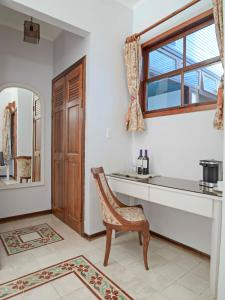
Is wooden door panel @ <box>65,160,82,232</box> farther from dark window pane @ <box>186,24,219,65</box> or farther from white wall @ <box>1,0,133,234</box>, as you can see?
dark window pane @ <box>186,24,219,65</box>

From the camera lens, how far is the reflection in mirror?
3.11 m

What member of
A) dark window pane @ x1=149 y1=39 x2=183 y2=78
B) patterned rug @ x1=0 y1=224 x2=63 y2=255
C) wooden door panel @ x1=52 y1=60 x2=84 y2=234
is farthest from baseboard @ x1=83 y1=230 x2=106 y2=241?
dark window pane @ x1=149 y1=39 x2=183 y2=78

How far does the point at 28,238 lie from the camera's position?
246 cm

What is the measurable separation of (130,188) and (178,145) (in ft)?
2.40

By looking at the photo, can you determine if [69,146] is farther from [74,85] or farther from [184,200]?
[184,200]

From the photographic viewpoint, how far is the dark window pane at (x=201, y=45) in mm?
2016

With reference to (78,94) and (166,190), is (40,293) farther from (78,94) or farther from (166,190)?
(78,94)

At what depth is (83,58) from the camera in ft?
8.20

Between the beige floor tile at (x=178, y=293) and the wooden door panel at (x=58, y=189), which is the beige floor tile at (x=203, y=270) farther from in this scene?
the wooden door panel at (x=58, y=189)

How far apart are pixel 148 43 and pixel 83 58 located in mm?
845

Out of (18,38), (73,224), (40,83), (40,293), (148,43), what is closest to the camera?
(40,293)

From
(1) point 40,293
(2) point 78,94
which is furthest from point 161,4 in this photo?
(1) point 40,293

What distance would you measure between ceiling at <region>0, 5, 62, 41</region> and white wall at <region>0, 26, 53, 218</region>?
8 cm

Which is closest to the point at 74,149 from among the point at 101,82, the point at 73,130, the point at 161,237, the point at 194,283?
the point at 73,130
